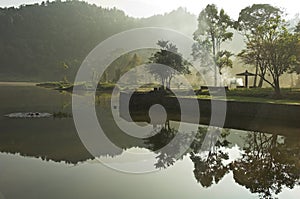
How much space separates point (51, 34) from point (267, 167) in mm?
107055

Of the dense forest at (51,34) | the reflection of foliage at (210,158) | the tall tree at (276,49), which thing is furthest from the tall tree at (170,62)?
the dense forest at (51,34)

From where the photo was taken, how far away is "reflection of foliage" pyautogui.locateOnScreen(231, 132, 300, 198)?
8188 mm

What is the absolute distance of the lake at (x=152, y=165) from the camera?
777cm

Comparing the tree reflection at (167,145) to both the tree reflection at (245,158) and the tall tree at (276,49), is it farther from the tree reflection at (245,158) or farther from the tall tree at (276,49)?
the tall tree at (276,49)

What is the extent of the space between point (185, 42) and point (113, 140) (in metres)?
45.4

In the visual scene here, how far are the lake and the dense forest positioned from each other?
7092cm

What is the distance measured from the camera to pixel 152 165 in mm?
10125

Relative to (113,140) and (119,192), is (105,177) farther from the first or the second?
(113,140)

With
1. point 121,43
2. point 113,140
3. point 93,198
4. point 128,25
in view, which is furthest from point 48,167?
point 128,25

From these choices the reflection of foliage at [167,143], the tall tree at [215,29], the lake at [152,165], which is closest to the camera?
the lake at [152,165]

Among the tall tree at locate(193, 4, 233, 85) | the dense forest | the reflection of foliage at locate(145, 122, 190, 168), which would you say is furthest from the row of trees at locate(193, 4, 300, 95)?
the dense forest

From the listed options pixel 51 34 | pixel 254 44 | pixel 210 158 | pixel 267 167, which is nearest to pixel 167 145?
pixel 210 158

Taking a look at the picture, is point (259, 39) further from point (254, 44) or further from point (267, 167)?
point (267, 167)

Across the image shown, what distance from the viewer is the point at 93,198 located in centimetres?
722
